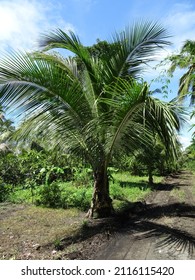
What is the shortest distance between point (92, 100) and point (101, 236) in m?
2.78

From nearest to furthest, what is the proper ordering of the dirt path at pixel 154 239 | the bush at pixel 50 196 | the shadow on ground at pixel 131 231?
the dirt path at pixel 154 239, the shadow on ground at pixel 131 231, the bush at pixel 50 196

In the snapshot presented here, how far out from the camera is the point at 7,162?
11984 millimetres

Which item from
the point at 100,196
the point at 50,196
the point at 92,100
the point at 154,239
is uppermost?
the point at 92,100

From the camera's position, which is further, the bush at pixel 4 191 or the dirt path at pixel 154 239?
the bush at pixel 4 191

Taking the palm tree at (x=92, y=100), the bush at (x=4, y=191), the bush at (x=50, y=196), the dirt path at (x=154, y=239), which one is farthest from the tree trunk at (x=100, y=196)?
the bush at (x=4, y=191)

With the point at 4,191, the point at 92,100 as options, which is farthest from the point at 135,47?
the point at 4,191

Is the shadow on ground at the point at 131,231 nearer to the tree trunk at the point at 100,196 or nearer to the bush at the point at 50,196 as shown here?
the tree trunk at the point at 100,196

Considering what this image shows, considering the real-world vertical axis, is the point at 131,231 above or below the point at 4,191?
below

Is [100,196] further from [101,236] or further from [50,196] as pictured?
[50,196]

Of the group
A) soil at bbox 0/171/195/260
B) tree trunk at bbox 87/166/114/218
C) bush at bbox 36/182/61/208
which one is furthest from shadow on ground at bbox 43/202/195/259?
bush at bbox 36/182/61/208

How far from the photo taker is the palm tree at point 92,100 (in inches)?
196

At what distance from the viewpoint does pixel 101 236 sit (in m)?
4.96

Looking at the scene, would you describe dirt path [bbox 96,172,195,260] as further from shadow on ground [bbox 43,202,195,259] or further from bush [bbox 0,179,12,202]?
bush [bbox 0,179,12,202]

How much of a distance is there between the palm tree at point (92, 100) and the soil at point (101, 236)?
80cm
